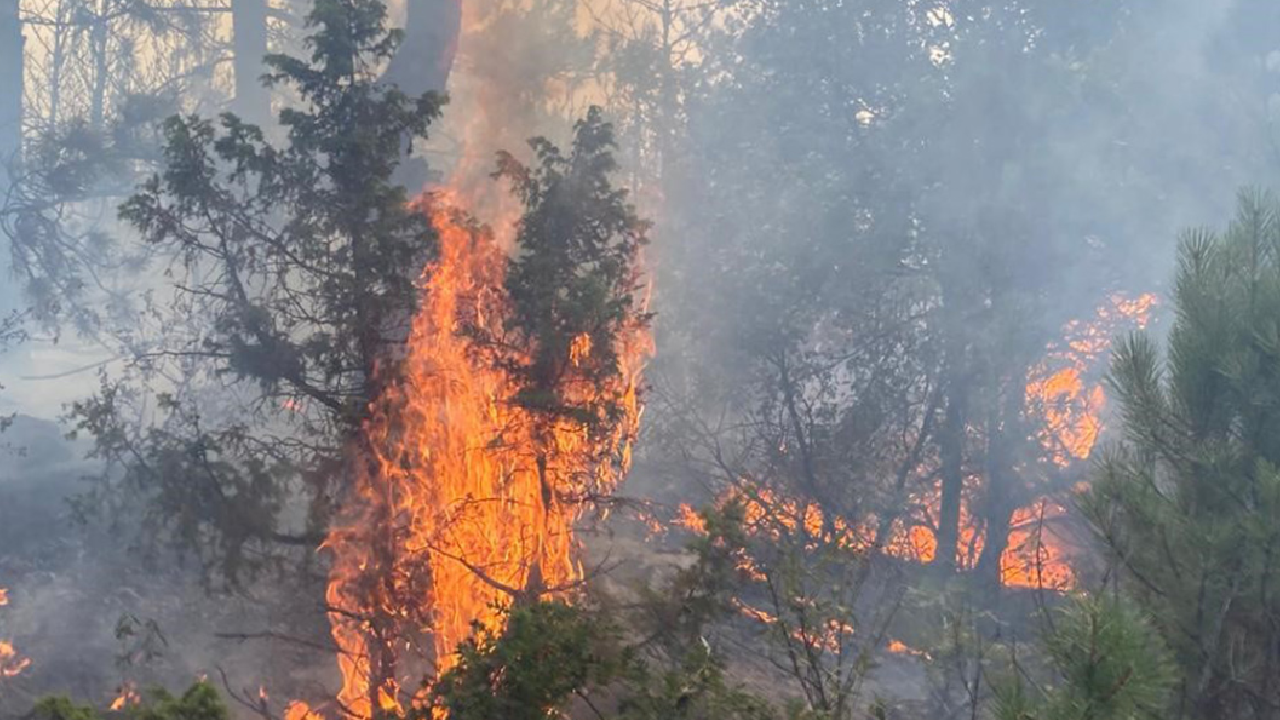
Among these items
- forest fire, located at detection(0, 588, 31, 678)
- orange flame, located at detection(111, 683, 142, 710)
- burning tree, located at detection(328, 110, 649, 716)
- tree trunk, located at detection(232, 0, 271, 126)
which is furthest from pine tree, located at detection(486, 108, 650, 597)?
tree trunk, located at detection(232, 0, 271, 126)

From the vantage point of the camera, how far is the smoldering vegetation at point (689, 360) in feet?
18.0

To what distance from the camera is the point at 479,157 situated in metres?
16.6

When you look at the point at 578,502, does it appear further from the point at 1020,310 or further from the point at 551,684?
the point at 1020,310

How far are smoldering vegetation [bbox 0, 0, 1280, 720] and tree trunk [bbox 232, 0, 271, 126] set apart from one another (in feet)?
0.29

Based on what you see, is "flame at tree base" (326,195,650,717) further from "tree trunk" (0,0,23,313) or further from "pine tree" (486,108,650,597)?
"tree trunk" (0,0,23,313)

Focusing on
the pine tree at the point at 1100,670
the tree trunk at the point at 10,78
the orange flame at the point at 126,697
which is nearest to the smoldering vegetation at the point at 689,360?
the pine tree at the point at 1100,670

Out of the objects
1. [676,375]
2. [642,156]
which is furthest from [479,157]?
[676,375]

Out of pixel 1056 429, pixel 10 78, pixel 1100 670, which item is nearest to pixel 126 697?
pixel 1100 670

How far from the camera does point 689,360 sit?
51.4ft

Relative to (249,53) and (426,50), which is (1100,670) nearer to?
(426,50)

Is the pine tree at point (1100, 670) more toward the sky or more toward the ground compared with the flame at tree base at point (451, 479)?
more toward the ground

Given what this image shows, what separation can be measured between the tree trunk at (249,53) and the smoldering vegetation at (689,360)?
88mm

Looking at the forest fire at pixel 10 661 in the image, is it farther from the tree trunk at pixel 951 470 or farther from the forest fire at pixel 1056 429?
the tree trunk at pixel 951 470

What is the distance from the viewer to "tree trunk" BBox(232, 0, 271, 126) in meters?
21.3
